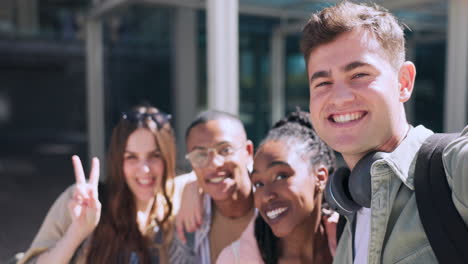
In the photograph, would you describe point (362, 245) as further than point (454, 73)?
No

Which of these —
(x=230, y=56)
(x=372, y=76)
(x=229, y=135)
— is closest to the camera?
(x=372, y=76)

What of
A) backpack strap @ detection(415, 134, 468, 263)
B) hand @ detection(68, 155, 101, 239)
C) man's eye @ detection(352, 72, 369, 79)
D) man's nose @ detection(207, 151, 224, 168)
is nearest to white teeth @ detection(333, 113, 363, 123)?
man's eye @ detection(352, 72, 369, 79)

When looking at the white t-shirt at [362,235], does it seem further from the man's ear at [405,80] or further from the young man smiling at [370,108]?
the man's ear at [405,80]

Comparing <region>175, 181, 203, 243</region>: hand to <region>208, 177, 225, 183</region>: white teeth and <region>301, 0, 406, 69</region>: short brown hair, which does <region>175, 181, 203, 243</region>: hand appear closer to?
<region>208, 177, 225, 183</region>: white teeth

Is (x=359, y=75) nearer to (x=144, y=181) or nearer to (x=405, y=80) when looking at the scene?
(x=405, y=80)

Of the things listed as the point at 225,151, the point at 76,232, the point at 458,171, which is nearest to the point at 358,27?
the point at 458,171

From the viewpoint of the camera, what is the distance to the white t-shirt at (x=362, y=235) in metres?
1.35

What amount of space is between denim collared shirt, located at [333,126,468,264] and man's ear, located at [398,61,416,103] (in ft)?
0.42

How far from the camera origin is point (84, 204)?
6.73ft

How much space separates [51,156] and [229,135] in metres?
12.3

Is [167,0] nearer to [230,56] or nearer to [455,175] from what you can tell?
[230,56]

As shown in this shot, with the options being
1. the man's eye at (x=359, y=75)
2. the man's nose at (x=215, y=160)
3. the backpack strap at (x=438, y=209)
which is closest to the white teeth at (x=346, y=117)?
the man's eye at (x=359, y=75)

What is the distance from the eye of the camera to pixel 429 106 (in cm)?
1179

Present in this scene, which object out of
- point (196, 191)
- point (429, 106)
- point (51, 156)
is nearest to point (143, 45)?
point (51, 156)
